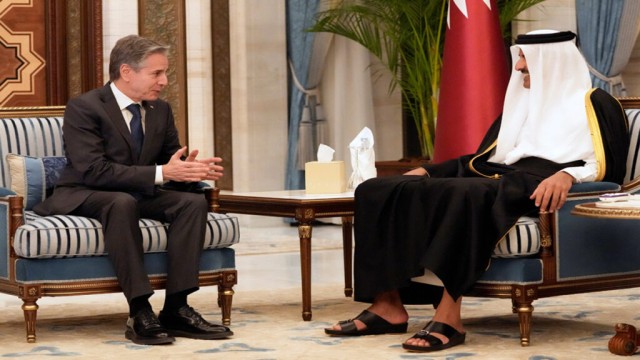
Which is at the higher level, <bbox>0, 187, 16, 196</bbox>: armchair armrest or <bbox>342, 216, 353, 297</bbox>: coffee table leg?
<bbox>0, 187, 16, 196</bbox>: armchair armrest

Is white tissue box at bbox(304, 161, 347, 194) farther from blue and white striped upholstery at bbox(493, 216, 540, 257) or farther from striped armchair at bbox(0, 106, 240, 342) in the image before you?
blue and white striped upholstery at bbox(493, 216, 540, 257)

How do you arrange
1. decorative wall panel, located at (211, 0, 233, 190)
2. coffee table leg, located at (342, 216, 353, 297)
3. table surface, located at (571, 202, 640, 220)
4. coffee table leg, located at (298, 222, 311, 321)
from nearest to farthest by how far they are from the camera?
table surface, located at (571, 202, 640, 220) < coffee table leg, located at (298, 222, 311, 321) < coffee table leg, located at (342, 216, 353, 297) < decorative wall panel, located at (211, 0, 233, 190)

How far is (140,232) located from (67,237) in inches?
11.3

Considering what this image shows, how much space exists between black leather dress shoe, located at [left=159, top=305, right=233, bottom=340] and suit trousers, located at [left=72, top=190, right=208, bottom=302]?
0.35ft

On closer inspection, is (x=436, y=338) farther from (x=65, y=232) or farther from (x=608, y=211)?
(x=65, y=232)

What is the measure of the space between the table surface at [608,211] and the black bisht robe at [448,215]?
437 millimetres

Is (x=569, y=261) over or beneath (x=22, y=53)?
beneath

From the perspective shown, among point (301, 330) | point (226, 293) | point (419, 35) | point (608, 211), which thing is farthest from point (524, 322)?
point (419, 35)

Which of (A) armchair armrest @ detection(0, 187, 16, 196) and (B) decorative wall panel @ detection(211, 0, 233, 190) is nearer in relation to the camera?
(A) armchair armrest @ detection(0, 187, 16, 196)

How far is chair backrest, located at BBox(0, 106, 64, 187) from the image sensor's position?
5.75 meters

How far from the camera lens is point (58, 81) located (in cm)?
970

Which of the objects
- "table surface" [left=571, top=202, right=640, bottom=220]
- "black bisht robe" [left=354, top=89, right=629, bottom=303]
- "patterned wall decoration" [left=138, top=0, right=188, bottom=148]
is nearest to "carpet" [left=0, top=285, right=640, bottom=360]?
"black bisht robe" [left=354, top=89, right=629, bottom=303]

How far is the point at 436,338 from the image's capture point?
4914mm

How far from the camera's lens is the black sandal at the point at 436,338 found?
4.87 metres
